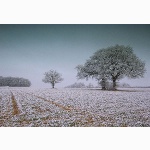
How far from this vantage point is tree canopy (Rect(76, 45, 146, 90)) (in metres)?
11.0

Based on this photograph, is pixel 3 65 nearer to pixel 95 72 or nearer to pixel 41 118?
pixel 41 118

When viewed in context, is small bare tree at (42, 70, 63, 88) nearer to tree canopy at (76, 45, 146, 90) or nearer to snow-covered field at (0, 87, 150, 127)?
tree canopy at (76, 45, 146, 90)

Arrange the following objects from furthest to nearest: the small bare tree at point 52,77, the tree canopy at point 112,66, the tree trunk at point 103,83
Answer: the tree trunk at point 103,83, the tree canopy at point 112,66, the small bare tree at point 52,77

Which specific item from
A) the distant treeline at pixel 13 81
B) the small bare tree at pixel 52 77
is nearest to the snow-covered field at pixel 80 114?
the distant treeline at pixel 13 81

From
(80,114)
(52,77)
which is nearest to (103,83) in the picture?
(52,77)

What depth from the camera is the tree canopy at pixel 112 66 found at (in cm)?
1105

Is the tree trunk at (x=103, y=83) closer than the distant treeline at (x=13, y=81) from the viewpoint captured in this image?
No

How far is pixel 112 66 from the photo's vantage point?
40.8 feet

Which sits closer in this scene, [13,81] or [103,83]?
[13,81]

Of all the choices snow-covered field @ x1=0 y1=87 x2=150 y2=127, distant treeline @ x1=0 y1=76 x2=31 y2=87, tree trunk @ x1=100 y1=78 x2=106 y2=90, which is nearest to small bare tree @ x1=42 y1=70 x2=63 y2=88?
distant treeline @ x1=0 y1=76 x2=31 y2=87

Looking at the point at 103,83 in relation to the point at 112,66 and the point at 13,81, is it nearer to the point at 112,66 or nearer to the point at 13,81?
the point at 112,66

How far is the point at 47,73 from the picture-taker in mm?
10703

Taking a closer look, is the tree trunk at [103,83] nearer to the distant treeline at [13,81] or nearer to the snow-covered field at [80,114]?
A: the snow-covered field at [80,114]
